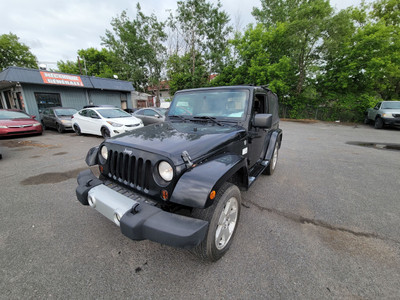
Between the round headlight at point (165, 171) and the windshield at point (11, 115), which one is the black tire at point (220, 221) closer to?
the round headlight at point (165, 171)

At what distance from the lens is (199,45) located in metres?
25.5

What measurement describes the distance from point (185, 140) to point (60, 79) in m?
16.3

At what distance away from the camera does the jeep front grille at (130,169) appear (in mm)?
1806

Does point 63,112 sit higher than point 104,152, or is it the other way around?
point 63,112

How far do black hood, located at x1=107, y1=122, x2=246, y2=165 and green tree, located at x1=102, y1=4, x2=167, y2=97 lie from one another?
28649mm

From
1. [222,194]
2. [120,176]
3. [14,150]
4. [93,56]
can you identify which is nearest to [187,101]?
[120,176]

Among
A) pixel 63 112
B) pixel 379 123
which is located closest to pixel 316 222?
pixel 63 112

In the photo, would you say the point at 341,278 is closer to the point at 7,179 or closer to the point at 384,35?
the point at 7,179

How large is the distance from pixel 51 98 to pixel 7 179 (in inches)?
518

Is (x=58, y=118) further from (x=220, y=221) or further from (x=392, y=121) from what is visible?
(x=392, y=121)

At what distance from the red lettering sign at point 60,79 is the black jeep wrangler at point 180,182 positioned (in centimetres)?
1496

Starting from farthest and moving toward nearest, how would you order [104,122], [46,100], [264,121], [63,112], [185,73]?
[185,73] < [46,100] < [63,112] < [104,122] < [264,121]

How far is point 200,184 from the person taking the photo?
1.52 meters

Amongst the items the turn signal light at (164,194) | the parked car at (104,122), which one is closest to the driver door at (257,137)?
the turn signal light at (164,194)
